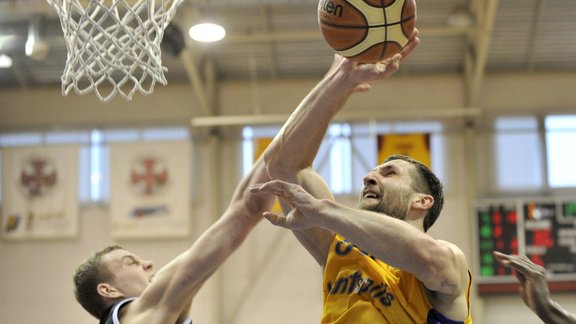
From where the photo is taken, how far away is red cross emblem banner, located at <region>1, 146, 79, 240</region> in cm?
1422

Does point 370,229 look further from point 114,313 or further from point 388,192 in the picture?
point 114,313

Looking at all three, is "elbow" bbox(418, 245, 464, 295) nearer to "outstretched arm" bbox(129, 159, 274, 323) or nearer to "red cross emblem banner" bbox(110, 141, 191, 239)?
"outstretched arm" bbox(129, 159, 274, 323)

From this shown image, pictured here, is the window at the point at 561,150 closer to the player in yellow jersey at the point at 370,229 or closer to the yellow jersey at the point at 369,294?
the player in yellow jersey at the point at 370,229

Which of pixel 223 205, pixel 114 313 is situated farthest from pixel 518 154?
pixel 114 313

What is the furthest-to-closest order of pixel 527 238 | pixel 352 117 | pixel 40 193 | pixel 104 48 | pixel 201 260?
pixel 40 193 < pixel 352 117 < pixel 527 238 < pixel 104 48 < pixel 201 260

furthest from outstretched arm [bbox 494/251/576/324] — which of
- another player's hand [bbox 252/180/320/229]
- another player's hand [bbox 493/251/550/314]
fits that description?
another player's hand [bbox 252/180/320/229]

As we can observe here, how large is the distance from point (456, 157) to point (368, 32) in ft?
35.2

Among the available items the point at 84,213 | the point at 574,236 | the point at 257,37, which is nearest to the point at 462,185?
the point at 574,236

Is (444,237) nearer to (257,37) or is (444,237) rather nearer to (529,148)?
(529,148)

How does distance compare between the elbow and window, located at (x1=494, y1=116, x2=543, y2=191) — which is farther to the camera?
window, located at (x1=494, y1=116, x2=543, y2=191)

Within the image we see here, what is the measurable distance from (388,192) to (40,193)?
1188 cm

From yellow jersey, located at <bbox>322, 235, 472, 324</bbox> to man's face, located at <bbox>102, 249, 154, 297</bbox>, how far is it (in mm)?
1392

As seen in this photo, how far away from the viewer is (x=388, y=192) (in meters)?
3.55

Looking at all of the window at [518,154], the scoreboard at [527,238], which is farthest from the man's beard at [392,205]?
the window at [518,154]
